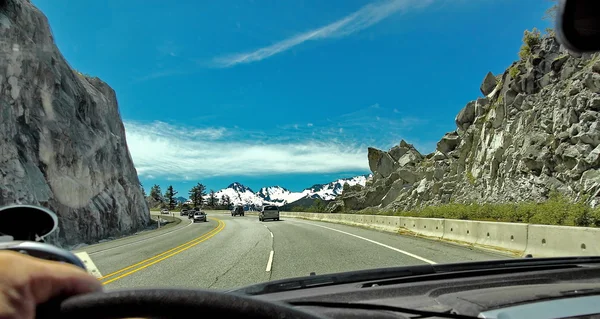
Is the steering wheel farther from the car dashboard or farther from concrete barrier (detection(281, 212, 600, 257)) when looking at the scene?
concrete barrier (detection(281, 212, 600, 257))

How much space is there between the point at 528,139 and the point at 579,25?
3386 centimetres

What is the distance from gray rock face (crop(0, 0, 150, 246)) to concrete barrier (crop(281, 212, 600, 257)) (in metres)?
20.0

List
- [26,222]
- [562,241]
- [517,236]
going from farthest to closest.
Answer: [517,236]
[562,241]
[26,222]

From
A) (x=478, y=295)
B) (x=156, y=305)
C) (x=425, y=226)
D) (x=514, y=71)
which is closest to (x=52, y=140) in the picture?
(x=425, y=226)

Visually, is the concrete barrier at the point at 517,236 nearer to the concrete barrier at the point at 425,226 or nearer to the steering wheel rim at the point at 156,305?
the concrete barrier at the point at 425,226

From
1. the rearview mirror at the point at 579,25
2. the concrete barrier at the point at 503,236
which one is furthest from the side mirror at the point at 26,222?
the concrete barrier at the point at 503,236

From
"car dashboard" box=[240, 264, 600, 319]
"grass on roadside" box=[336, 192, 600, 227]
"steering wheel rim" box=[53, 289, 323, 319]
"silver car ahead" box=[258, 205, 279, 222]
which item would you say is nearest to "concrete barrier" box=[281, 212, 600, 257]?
"grass on roadside" box=[336, 192, 600, 227]

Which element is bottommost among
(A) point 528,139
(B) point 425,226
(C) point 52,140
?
(B) point 425,226

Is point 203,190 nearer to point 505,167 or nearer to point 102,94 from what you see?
point 102,94

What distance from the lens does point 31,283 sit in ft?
3.31

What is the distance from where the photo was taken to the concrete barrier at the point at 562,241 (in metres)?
9.02

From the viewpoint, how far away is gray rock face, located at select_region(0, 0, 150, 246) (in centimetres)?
2630

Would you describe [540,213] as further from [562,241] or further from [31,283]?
[31,283]

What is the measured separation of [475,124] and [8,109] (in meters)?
40.1
